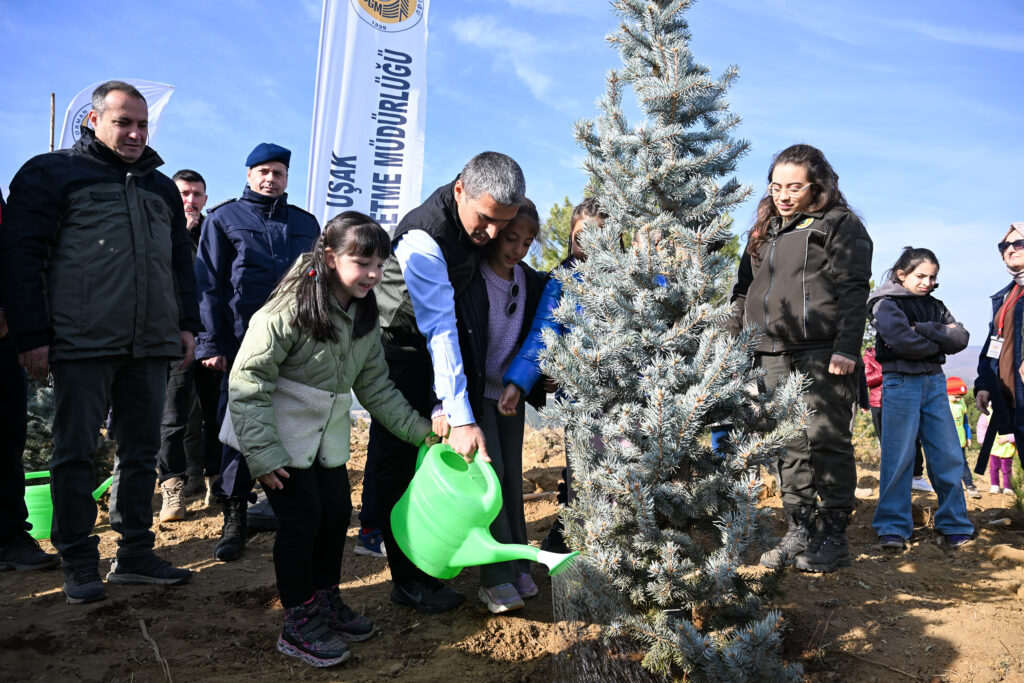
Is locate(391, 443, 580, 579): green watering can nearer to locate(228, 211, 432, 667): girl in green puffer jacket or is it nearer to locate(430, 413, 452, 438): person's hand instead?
locate(430, 413, 452, 438): person's hand

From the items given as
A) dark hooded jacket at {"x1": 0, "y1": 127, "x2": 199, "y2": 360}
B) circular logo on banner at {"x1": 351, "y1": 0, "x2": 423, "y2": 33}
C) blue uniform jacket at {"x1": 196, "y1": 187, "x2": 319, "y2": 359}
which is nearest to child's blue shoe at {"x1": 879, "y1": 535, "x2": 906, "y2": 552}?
blue uniform jacket at {"x1": 196, "y1": 187, "x2": 319, "y2": 359}

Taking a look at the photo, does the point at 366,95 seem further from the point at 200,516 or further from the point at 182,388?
the point at 200,516

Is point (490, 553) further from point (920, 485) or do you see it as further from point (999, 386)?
point (920, 485)

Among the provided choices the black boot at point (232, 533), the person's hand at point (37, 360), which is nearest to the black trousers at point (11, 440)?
the person's hand at point (37, 360)

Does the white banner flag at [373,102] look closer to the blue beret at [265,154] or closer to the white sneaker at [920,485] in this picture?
the blue beret at [265,154]

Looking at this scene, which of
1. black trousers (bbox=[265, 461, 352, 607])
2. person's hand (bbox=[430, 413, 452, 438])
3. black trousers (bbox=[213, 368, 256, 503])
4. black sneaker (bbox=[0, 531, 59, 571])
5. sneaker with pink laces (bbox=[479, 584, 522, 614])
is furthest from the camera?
black trousers (bbox=[213, 368, 256, 503])

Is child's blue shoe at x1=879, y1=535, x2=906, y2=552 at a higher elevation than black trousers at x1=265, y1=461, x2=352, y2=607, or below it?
below

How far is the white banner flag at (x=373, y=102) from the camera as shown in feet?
23.2

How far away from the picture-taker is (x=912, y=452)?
384 cm

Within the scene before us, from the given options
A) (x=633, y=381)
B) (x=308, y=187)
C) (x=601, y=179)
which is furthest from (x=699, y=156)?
(x=308, y=187)

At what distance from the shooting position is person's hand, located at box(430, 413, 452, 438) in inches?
101

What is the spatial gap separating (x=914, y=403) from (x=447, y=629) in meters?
2.96

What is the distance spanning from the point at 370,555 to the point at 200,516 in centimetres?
150

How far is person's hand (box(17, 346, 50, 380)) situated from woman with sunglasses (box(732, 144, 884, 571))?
3064mm
